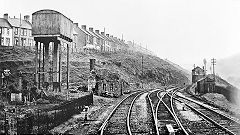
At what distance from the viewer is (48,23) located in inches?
965

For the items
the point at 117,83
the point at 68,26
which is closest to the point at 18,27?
the point at 117,83

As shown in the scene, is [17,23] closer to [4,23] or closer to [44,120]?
[4,23]

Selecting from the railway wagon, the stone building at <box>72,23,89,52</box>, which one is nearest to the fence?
the railway wagon

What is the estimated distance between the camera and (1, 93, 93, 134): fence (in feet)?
34.3

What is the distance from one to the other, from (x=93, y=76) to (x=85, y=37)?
39685mm

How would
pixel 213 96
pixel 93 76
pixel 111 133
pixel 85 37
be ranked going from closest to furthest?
pixel 111 133
pixel 93 76
pixel 213 96
pixel 85 37

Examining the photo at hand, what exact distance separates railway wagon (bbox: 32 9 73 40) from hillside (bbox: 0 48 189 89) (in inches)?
288

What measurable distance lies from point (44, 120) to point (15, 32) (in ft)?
166

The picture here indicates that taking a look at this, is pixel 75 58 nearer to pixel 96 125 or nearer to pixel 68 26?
pixel 68 26

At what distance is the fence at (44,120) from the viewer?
10.5 m

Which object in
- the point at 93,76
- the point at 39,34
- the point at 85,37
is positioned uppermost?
the point at 85,37

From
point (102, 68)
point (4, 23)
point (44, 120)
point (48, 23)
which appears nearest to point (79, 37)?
point (4, 23)

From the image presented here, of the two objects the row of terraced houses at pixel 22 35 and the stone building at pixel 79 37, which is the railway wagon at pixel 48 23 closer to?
the row of terraced houses at pixel 22 35

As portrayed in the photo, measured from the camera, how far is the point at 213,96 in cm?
3341
